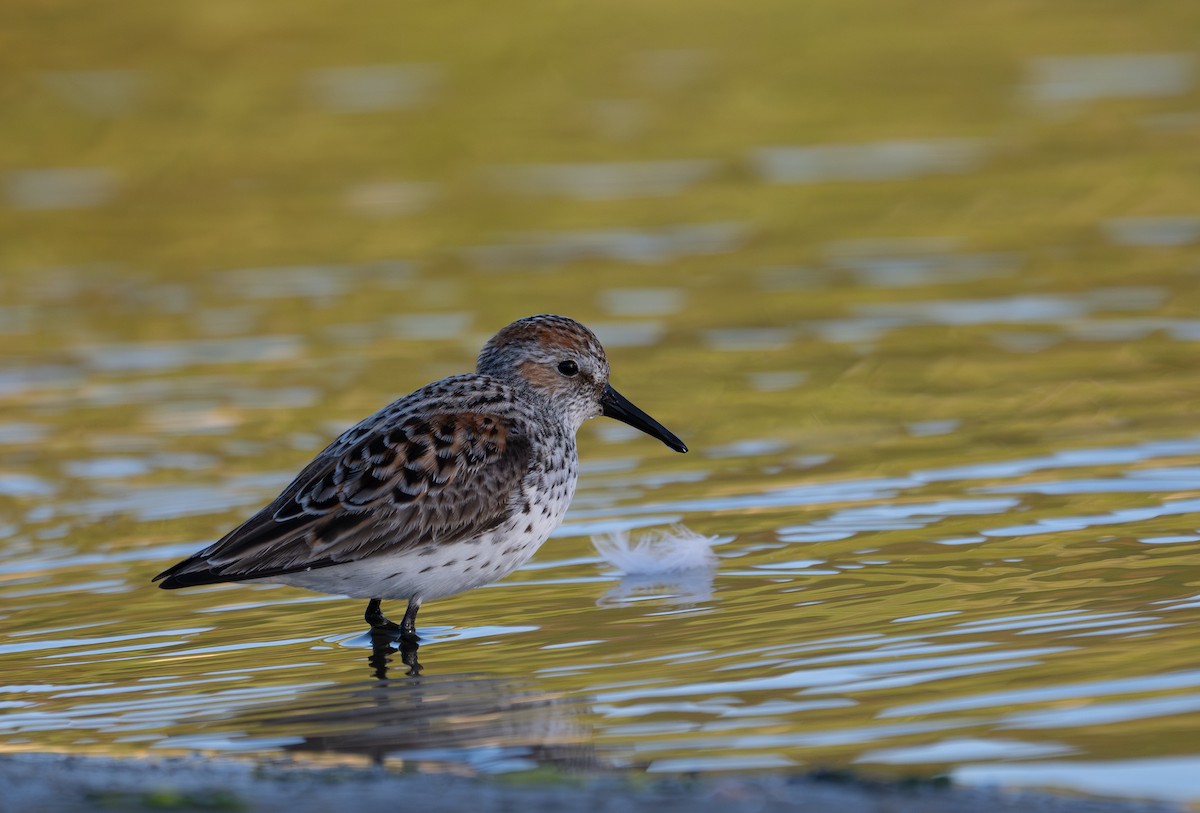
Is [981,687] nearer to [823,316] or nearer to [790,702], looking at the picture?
[790,702]

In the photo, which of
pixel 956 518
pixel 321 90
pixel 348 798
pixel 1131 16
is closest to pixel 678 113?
pixel 321 90

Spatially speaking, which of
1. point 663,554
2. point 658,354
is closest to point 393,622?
point 663,554

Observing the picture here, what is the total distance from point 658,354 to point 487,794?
9.70 m

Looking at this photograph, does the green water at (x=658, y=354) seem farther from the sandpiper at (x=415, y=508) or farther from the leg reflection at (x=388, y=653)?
the sandpiper at (x=415, y=508)

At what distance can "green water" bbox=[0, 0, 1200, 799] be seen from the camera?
8.22m

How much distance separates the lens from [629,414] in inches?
440

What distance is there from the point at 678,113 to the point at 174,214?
23.4ft

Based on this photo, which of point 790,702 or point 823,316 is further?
point 823,316

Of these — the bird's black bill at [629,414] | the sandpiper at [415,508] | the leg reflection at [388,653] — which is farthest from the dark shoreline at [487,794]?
the bird's black bill at [629,414]

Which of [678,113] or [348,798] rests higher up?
[678,113]

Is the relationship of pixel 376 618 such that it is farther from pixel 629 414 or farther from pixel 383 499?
pixel 629 414

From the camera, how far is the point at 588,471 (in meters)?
13.1

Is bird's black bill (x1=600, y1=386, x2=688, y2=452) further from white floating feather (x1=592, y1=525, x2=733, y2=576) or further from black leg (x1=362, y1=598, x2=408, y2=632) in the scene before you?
black leg (x1=362, y1=598, x2=408, y2=632)

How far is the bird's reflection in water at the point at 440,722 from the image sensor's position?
7.53 meters
